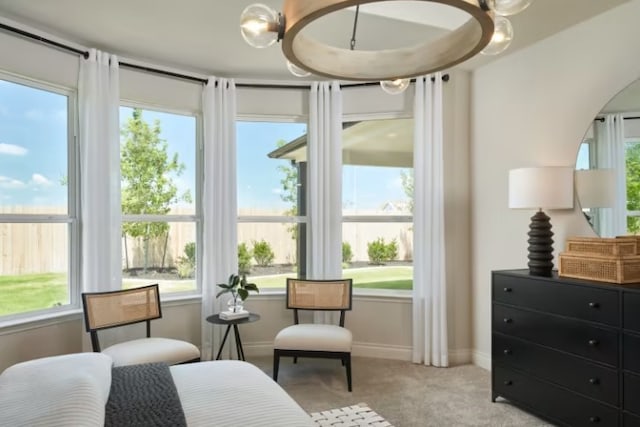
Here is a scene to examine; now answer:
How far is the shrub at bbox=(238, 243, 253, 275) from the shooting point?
15.1 feet

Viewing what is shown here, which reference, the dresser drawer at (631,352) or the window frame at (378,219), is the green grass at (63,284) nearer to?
the window frame at (378,219)

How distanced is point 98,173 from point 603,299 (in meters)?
3.81

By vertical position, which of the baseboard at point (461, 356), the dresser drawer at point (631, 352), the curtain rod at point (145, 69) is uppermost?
the curtain rod at point (145, 69)

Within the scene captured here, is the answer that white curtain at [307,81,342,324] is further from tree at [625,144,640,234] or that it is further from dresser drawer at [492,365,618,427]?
tree at [625,144,640,234]

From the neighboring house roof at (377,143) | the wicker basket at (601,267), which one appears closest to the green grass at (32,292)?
the neighboring house roof at (377,143)

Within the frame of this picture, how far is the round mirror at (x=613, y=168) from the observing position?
2.89 metres

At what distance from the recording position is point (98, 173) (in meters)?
3.66

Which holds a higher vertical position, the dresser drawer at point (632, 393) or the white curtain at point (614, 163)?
Result: the white curtain at point (614, 163)

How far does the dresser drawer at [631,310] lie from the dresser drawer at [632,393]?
28cm

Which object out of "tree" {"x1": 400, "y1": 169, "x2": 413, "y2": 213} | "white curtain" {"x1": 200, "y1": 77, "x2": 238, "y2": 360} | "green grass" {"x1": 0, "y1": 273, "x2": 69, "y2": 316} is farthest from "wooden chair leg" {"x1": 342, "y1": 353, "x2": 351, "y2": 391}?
"green grass" {"x1": 0, "y1": 273, "x2": 69, "y2": 316}

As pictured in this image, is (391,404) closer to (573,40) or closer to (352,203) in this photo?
(352,203)

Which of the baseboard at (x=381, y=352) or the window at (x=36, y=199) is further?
Answer: the baseboard at (x=381, y=352)

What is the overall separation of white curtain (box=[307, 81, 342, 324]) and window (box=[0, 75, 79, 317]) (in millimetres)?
2176

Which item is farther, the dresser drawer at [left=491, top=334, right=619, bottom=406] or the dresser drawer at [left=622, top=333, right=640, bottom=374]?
the dresser drawer at [left=491, top=334, right=619, bottom=406]
